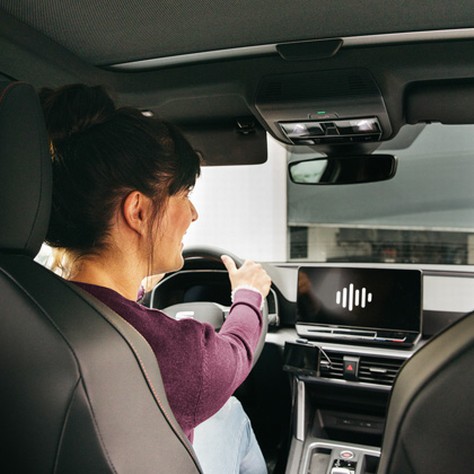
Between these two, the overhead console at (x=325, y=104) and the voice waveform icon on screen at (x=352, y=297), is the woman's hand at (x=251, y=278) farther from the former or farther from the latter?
the voice waveform icon on screen at (x=352, y=297)

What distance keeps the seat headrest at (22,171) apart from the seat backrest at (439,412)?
0.70m

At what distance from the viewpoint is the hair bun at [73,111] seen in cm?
135

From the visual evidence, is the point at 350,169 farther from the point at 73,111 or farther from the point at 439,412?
the point at 439,412

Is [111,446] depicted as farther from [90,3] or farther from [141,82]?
[141,82]

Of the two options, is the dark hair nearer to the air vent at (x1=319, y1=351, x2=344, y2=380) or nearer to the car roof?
the car roof

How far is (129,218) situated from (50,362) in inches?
19.7

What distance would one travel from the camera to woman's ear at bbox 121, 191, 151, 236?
1.37 meters

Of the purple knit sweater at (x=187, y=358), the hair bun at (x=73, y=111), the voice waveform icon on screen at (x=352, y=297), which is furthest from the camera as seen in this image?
the voice waveform icon on screen at (x=352, y=297)

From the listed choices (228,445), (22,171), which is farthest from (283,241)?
(22,171)

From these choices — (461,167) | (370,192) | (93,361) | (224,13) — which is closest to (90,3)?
(224,13)

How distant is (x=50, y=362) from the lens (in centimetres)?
95

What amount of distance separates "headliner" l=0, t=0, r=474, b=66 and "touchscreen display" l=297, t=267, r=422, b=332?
3.74 ft

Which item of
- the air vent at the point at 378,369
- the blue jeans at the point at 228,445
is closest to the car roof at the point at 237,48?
the air vent at the point at 378,369

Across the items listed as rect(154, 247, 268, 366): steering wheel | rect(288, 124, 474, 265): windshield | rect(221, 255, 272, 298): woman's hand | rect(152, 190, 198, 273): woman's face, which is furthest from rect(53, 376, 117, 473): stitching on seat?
rect(288, 124, 474, 265): windshield
